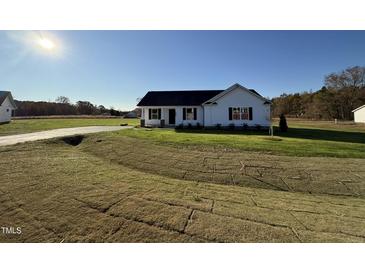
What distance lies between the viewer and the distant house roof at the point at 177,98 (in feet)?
72.0

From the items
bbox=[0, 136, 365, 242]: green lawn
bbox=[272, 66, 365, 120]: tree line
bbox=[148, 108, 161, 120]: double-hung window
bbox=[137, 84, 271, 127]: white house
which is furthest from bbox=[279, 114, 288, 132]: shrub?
bbox=[272, 66, 365, 120]: tree line

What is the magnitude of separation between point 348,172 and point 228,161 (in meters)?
4.15

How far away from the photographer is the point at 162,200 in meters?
4.43

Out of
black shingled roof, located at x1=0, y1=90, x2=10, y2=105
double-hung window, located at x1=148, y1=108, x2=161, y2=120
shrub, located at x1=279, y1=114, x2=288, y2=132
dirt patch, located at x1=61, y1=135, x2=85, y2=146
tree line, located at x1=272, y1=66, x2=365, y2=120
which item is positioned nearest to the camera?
dirt patch, located at x1=61, y1=135, x2=85, y2=146

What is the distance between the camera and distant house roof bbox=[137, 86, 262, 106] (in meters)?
21.9

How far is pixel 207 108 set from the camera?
797 inches

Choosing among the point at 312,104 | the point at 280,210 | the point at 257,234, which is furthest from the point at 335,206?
the point at 312,104

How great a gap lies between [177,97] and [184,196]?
19.5m

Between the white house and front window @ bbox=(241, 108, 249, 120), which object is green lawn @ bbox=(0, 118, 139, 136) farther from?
front window @ bbox=(241, 108, 249, 120)

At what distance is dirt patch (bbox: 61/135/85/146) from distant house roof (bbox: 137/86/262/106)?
10.4 meters

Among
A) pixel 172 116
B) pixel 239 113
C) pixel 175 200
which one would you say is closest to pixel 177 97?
pixel 172 116

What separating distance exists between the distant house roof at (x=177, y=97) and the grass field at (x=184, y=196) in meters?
13.3

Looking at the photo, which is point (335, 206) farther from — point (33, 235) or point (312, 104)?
point (312, 104)

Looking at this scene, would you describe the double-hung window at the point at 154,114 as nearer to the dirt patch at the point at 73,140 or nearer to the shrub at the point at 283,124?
the dirt patch at the point at 73,140
